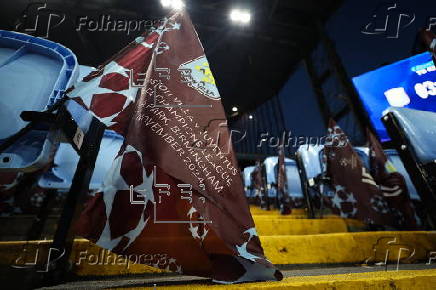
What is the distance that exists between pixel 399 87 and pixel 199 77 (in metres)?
4.00

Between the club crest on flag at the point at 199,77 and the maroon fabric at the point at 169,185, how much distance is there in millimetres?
51

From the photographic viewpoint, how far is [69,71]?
3.50 ft

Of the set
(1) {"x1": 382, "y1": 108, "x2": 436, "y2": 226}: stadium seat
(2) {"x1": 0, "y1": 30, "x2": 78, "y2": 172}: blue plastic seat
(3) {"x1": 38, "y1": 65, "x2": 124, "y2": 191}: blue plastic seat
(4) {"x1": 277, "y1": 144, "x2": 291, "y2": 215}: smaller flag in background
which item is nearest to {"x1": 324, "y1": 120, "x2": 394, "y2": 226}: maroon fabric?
(1) {"x1": 382, "y1": 108, "x2": 436, "y2": 226}: stadium seat

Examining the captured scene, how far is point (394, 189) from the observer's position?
2.33 metres

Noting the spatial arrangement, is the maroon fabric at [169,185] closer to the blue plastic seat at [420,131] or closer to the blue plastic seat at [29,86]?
the blue plastic seat at [29,86]

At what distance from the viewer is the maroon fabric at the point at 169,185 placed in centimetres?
86

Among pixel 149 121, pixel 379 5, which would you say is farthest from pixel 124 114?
pixel 379 5

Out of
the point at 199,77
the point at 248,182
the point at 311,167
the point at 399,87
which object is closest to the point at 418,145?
the point at 199,77

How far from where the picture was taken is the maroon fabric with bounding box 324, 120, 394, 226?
7.60 feet

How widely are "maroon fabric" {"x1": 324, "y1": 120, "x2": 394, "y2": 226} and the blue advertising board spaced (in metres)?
1.59

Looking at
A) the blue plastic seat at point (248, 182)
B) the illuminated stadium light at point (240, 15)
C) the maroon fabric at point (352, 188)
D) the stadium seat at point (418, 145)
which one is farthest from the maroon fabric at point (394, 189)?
the illuminated stadium light at point (240, 15)

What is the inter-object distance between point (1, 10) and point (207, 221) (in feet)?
31.4

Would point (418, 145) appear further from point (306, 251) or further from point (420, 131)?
point (306, 251)

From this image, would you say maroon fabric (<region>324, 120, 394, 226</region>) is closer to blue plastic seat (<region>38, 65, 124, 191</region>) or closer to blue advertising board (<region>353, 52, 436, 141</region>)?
blue advertising board (<region>353, 52, 436, 141</region>)
